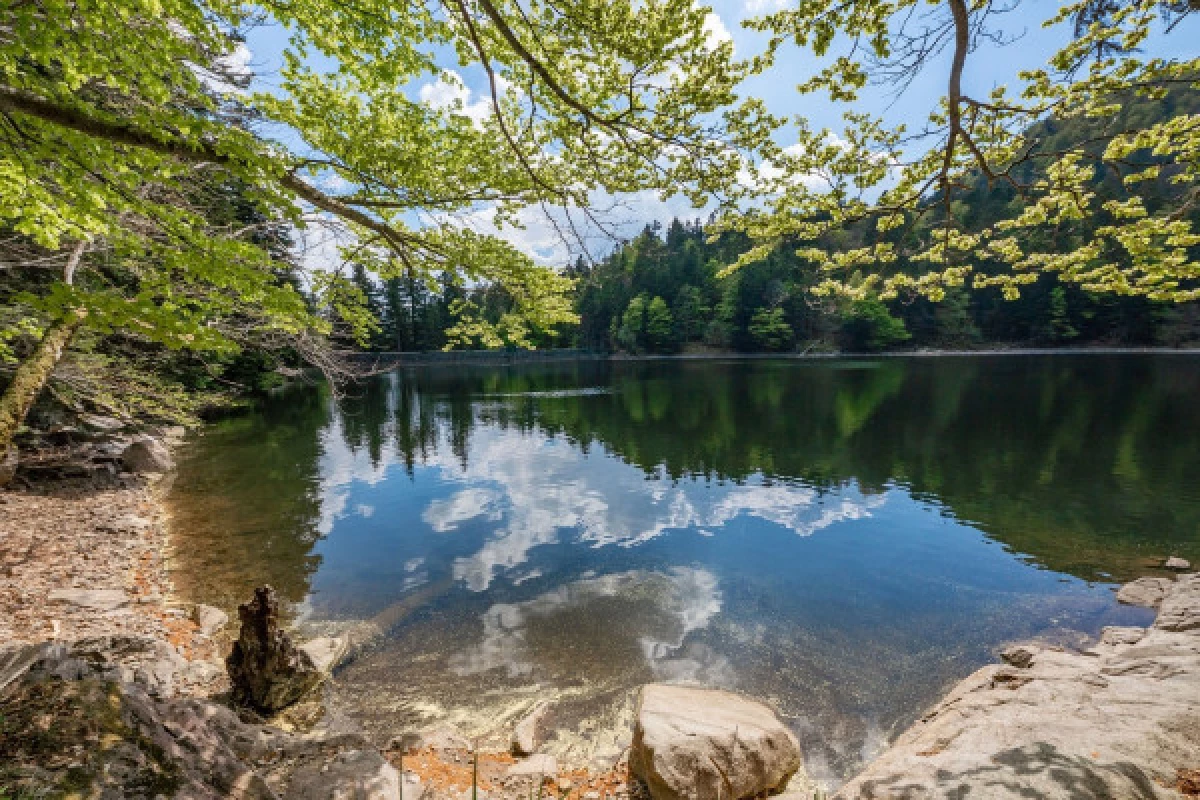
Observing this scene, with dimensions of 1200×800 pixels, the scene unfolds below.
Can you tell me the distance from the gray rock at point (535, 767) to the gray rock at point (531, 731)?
15 centimetres

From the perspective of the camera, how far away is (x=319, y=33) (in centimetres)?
457

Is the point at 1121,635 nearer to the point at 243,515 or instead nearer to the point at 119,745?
the point at 119,745

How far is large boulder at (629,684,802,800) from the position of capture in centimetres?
455

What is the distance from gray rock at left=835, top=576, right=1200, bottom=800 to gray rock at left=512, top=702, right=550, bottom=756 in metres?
3.32

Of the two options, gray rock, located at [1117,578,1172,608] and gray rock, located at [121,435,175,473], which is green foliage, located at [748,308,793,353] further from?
gray rock, located at [121,435,175,473]

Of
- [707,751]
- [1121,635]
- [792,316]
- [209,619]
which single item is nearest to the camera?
[707,751]

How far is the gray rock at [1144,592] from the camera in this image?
8.71 m

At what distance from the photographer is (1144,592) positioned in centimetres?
893

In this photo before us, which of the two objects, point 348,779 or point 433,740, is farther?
point 433,740

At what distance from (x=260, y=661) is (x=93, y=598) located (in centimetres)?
368

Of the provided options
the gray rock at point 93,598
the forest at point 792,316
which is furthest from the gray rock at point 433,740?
the forest at point 792,316

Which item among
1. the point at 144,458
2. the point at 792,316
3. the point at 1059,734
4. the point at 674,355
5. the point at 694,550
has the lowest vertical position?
the point at 694,550

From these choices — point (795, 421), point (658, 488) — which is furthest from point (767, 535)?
point (795, 421)

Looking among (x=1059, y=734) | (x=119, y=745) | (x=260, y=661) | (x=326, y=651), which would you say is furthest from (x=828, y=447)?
(x=119, y=745)
